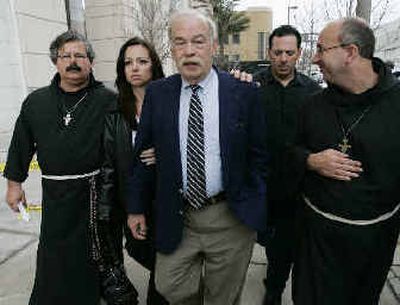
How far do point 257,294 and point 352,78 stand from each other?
201 cm

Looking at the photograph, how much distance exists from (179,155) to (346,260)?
1076 mm

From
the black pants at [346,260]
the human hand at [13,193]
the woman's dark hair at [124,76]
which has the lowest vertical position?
the black pants at [346,260]

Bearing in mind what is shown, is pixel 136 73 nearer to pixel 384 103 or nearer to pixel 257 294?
pixel 384 103

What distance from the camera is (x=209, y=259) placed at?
2.50 m

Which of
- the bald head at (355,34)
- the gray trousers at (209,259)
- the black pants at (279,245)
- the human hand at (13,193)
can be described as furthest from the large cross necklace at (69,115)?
the bald head at (355,34)

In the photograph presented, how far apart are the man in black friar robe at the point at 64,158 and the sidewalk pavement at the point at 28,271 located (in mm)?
645

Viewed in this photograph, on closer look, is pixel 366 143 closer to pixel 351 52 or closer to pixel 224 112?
pixel 351 52

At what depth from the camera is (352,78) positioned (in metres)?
2.16

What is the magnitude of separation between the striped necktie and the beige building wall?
57.6 metres

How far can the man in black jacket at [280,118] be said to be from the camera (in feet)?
9.95

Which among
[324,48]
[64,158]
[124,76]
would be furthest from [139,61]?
[324,48]

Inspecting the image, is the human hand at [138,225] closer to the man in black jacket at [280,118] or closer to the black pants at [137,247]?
the black pants at [137,247]

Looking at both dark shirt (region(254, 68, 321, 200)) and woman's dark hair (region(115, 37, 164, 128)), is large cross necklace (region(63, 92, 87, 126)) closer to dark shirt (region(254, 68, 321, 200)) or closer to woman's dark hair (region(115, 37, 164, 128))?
woman's dark hair (region(115, 37, 164, 128))

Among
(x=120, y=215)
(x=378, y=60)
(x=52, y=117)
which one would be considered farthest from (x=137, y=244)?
(x=378, y=60)
